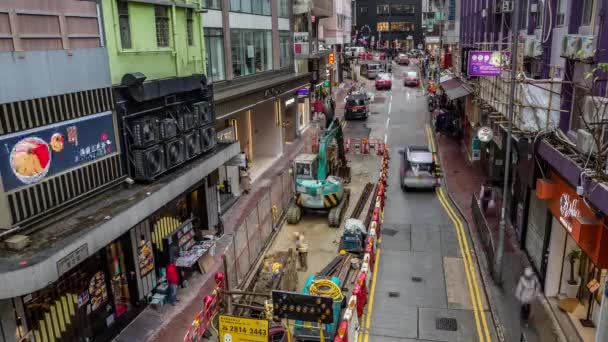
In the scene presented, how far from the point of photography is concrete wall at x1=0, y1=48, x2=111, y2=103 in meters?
10.6

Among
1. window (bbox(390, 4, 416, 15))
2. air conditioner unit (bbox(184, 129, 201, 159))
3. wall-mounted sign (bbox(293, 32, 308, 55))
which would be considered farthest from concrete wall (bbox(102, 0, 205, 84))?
window (bbox(390, 4, 416, 15))

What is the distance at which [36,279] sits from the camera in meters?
9.68

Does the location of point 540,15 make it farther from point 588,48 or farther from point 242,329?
point 242,329

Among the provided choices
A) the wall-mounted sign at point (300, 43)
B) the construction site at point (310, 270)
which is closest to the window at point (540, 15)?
the construction site at point (310, 270)

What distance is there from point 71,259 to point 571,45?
14102mm

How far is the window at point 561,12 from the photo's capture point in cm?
1664

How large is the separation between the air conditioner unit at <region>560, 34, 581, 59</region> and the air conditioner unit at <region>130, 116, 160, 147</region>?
40.6 ft

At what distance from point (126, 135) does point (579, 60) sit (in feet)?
42.8

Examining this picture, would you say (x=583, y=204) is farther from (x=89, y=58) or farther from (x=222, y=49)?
(x=222, y=49)

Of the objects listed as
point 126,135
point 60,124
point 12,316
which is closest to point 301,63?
point 126,135

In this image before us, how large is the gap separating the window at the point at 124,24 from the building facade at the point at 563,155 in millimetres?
11665

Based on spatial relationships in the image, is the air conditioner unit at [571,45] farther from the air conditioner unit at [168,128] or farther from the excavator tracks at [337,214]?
the air conditioner unit at [168,128]

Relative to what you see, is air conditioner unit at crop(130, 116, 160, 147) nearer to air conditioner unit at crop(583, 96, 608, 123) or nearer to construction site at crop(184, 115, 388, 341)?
construction site at crop(184, 115, 388, 341)

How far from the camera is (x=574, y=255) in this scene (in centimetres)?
1501
